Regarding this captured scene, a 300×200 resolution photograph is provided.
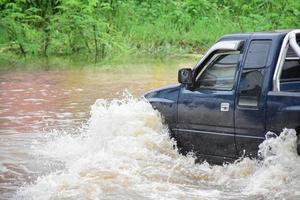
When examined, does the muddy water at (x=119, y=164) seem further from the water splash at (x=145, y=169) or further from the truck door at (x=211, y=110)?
the truck door at (x=211, y=110)

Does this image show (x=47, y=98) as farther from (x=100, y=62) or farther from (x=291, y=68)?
(x=291, y=68)

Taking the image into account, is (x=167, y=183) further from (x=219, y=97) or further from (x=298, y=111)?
(x=298, y=111)

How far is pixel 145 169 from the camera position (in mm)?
8477

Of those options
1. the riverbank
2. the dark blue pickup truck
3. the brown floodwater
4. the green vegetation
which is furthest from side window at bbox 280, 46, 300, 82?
the green vegetation

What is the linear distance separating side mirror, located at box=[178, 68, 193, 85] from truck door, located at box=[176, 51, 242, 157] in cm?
11

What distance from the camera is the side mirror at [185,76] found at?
8.34 meters

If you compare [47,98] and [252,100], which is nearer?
[252,100]

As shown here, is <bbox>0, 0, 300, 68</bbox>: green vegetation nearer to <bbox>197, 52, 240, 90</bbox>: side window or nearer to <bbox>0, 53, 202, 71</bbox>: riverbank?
<bbox>0, 53, 202, 71</bbox>: riverbank

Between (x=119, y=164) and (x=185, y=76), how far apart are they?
137 cm

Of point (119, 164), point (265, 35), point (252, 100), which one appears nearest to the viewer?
point (252, 100)

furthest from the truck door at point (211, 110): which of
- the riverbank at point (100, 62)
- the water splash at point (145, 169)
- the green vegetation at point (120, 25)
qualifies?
the green vegetation at point (120, 25)

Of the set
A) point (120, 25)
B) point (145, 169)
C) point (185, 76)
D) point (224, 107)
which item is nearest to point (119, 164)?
point (145, 169)

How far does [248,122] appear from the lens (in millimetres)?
7508

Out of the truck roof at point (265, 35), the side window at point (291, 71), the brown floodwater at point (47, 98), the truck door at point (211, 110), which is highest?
the truck roof at point (265, 35)
